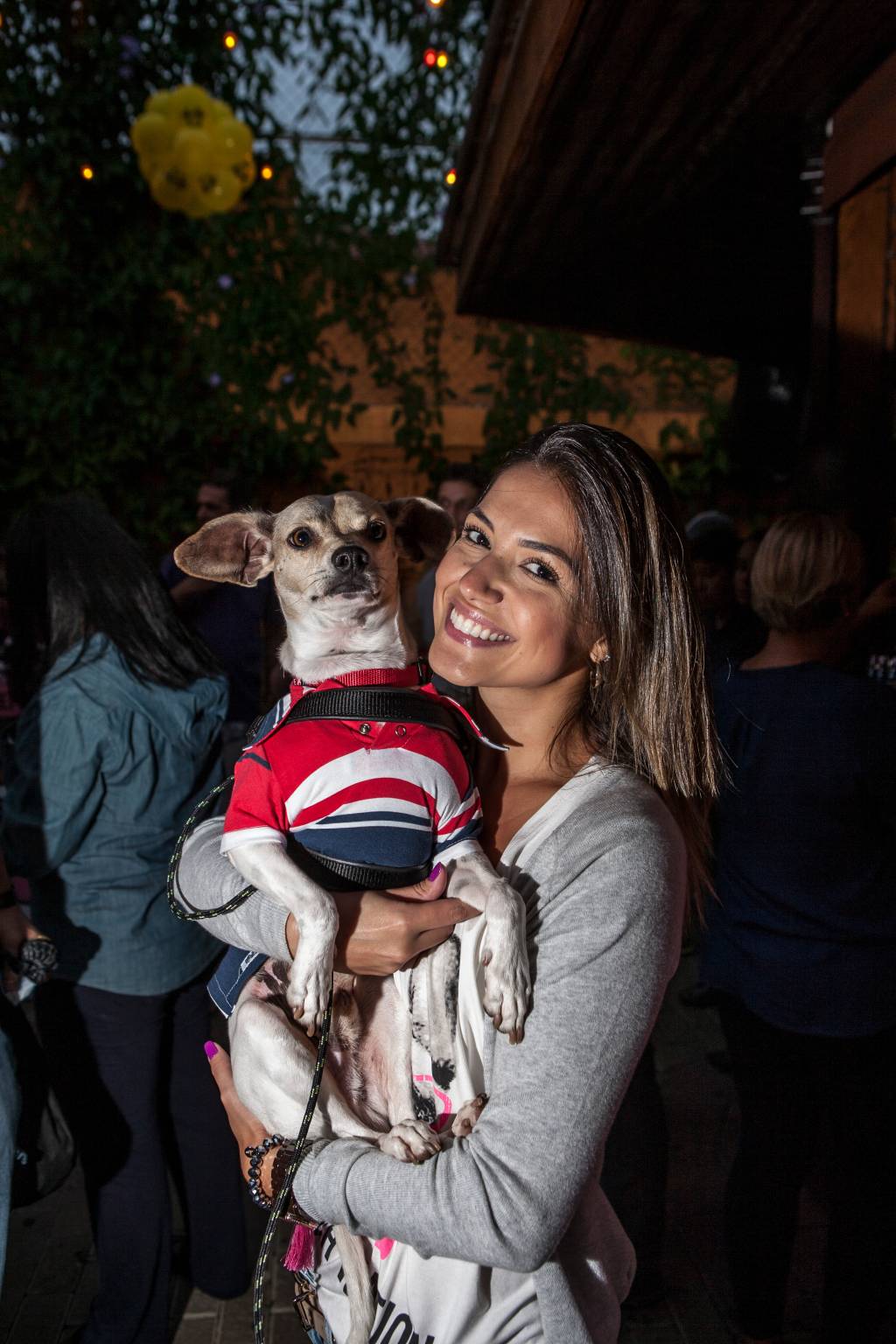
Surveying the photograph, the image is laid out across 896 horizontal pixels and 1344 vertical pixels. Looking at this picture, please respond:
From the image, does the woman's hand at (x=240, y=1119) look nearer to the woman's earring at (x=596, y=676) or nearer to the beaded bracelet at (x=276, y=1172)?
the beaded bracelet at (x=276, y=1172)

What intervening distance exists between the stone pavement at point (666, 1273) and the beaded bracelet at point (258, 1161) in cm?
164

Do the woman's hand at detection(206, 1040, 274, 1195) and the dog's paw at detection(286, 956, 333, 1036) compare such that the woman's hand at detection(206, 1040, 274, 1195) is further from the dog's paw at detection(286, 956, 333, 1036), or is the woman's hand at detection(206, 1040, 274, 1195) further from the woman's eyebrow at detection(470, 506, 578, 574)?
the woman's eyebrow at detection(470, 506, 578, 574)

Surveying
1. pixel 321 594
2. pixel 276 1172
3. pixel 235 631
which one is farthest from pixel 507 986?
pixel 235 631

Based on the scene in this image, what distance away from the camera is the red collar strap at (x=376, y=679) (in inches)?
64.0

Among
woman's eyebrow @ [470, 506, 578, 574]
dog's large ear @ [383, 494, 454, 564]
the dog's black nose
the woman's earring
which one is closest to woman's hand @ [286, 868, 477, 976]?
the woman's earring

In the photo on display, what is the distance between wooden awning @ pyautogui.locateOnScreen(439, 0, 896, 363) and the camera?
8.10 feet

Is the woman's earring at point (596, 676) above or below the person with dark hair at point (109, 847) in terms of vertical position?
above

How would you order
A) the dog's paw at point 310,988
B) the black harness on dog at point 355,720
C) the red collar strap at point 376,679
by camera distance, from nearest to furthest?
the dog's paw at point 310,988 < the black harness on dog at point 355,720 < the red collar strap at point 376,679

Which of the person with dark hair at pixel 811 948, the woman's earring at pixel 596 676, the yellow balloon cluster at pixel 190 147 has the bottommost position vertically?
the person with dark hair at pixel 811 948

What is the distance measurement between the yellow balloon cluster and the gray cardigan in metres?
6.40

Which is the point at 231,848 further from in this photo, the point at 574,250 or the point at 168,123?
the point at 168,123

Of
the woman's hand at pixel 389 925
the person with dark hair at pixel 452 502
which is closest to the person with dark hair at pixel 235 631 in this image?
the person with dark hair at pixel 452 502

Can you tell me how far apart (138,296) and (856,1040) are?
7.09 metres

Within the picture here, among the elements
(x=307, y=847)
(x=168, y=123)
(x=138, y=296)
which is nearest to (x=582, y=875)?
(x=307, y=847)
